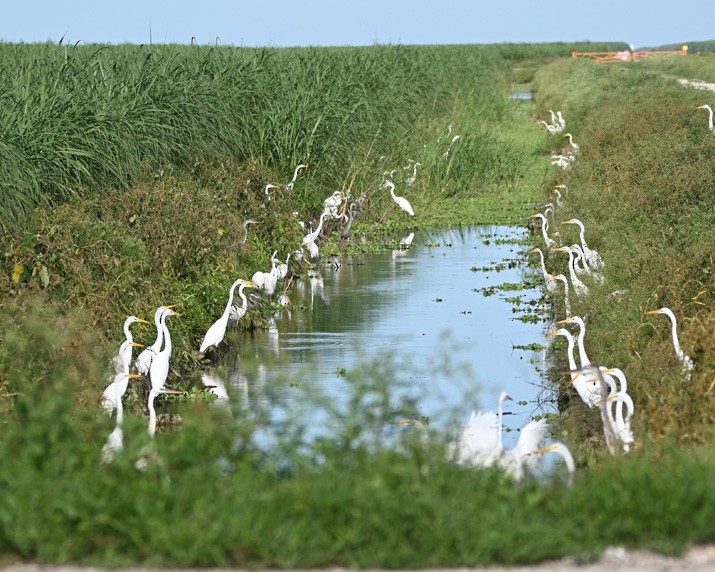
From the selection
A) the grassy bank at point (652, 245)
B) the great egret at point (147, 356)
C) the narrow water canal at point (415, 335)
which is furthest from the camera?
the narrow water canal at point (415, 335)

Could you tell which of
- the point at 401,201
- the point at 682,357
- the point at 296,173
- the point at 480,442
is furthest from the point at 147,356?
the point at 401,201

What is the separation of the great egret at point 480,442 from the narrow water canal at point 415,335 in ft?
0.61

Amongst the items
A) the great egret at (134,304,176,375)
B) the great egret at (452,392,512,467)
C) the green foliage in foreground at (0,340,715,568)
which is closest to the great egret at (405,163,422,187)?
the great egret at (134,304,176,375)

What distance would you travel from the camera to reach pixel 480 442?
7.75 m

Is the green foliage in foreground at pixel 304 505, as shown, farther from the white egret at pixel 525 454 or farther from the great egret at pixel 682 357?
the great egret at pixel 682 357

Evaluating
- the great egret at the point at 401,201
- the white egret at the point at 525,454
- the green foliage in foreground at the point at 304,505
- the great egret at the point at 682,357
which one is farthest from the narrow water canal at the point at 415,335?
the great egret at the point at 401,201

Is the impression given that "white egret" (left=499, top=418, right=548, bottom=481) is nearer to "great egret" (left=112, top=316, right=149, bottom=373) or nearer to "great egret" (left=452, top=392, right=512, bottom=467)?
"great egret" (left=452, top=392, right=512, bottom=467)

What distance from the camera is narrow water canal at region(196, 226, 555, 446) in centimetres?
1073

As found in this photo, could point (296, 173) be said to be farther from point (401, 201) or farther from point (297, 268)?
Answer: point (401, 201)

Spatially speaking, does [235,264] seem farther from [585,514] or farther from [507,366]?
[585,514]

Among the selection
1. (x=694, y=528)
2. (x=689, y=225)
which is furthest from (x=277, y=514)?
(x=689, y=225)

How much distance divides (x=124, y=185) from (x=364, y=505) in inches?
357

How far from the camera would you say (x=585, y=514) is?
564 cm

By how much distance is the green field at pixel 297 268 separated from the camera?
17.9 feet
